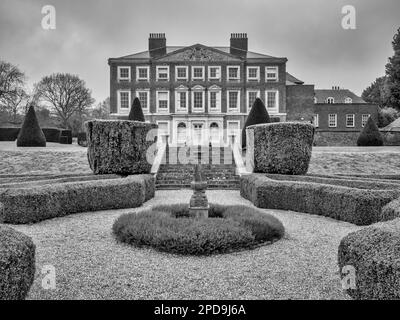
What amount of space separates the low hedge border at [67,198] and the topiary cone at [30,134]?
17.2 m

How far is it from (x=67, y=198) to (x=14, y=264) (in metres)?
6.03

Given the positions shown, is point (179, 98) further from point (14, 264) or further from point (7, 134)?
point (14, 264)

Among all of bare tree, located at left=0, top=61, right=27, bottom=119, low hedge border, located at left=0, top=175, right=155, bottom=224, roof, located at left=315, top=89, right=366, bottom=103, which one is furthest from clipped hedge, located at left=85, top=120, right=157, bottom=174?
roof, located at left=315, top=89, right=366, bottom=103

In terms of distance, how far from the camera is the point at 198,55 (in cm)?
4019

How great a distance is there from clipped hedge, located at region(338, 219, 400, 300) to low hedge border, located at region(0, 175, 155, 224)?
614cm

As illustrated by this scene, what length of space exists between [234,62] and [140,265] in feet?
124

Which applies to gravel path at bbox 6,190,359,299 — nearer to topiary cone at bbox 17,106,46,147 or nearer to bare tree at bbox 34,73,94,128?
topiary cone at bbox 17,106,46,147

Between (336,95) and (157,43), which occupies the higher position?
(157,43)

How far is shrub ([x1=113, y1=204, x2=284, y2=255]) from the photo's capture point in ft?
18.5

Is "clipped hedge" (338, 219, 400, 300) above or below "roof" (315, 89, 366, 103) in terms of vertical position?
below

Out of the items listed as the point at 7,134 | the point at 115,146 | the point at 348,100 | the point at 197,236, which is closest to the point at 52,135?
the point at 7,134

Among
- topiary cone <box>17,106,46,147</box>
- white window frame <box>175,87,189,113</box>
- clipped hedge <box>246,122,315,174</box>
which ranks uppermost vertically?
white window frame <box>175,87,189,113</box>

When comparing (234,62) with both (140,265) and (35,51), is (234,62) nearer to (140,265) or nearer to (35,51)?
(35,51)

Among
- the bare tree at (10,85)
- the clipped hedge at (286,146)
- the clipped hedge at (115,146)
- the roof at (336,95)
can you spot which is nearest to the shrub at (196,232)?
the clipped hedge at (115,146)
